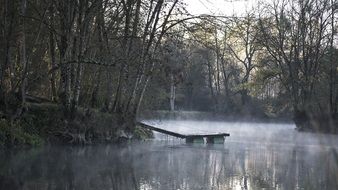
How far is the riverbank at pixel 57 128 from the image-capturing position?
18.3 m

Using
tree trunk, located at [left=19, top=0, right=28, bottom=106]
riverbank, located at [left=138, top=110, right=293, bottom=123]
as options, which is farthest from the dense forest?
riverbank, located at [left=138, top=110, right=293, bottom=123]

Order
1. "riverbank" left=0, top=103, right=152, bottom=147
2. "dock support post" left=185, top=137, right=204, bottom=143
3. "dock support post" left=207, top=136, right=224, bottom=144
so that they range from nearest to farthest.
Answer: "riverbank" left=0, top=103, right=152, bottom=147 → "dock support post" left=207, top=136, right=224, bottom=144 → "dock support post" left=185, top=137, right=204, bottom=143

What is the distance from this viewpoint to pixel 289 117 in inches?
2361

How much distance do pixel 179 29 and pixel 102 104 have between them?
5254 mm

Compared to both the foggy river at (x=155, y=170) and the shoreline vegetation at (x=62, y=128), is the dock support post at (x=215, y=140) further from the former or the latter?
the foggy river at (x=155, y=170)

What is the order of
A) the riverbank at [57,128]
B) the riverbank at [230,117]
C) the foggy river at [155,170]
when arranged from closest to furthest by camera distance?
1. the foggy river at [155,170]
2. the riverbank at [57,128]
3. the riverbank at [230,117]

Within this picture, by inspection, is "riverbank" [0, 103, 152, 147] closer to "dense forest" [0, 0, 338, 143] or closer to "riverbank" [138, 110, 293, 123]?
"dense forest" [0, 0, 338, 143]

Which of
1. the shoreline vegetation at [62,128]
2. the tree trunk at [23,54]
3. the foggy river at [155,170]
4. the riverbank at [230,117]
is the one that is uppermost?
the tree trunk at [23,54]

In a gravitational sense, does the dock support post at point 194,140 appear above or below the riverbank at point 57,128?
below

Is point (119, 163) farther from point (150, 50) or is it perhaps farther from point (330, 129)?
point (330, 129)

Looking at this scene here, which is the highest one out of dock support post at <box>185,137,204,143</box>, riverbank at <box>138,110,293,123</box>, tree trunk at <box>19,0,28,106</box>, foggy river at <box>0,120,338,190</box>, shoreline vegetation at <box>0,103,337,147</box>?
tree trunk at <box>19,0,28,106</box>

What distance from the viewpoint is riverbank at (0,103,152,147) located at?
18281mm

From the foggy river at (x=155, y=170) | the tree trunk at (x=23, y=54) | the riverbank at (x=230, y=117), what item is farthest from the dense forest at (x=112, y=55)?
the riverbank at (x=230, y=117)

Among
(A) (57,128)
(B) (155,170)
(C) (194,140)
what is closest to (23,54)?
(A) (57,128)
